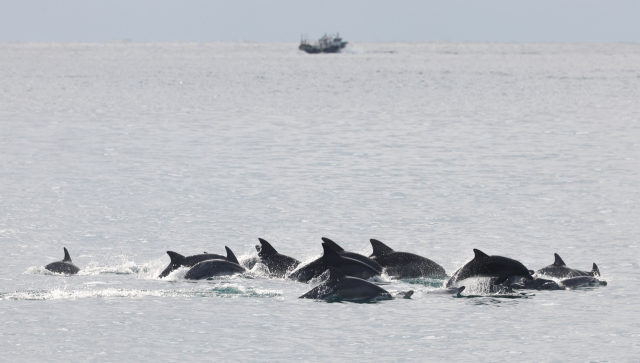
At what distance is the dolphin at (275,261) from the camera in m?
25.2

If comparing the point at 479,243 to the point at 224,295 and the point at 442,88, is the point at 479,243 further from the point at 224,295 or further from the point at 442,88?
the point at 442,88

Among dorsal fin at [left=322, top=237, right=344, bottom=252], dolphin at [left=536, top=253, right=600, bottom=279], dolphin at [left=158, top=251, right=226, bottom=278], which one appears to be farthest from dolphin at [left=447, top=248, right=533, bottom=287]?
dolphin at [left=158, top=251, right=226, bottom=278]

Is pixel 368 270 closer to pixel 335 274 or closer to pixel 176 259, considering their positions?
pixel 335 274

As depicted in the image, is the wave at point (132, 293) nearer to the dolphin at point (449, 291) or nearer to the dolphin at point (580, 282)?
the dolphin at point (449, 291)

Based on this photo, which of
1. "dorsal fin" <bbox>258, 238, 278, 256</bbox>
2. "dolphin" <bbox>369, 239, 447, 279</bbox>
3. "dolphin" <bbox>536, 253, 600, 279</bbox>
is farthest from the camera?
"dorsal fin" <bbox>258, 238, 278, 256</bbox>

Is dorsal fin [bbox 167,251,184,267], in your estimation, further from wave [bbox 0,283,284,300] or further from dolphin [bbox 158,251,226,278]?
wave [bbox 0,283,284,300]

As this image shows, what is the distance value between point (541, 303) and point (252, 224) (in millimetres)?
13856

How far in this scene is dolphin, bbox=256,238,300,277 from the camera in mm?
25156

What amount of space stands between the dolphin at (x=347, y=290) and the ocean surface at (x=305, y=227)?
17.7 inches

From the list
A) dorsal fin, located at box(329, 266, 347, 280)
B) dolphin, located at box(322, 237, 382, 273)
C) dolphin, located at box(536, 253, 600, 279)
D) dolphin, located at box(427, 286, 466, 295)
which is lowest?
dolphin, located at box(427, 286, 466, 295)

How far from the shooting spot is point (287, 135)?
229ft

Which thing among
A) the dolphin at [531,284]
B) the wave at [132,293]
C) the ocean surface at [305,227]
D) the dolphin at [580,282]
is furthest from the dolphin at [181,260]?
the dolphin at [580,282]

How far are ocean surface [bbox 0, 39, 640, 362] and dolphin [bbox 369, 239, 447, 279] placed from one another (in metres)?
0.64

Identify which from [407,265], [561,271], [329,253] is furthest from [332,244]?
[561,271]
